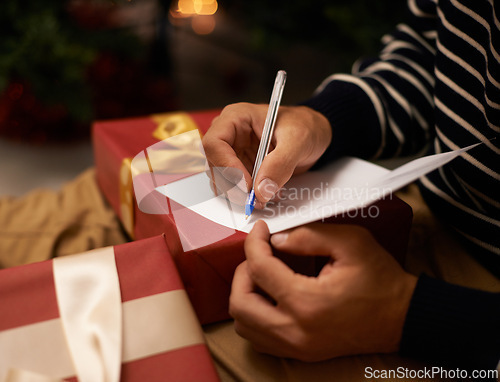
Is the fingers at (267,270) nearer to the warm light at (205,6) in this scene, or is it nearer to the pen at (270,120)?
the pen at (270,120)

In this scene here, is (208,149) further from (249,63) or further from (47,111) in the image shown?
(249,63)

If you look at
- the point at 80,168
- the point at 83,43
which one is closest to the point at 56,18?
the point at 83,43

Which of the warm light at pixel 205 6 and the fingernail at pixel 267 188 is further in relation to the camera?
the warm light at pixel 205 6

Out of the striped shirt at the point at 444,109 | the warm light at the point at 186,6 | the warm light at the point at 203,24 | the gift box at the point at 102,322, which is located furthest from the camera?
the warm light at the point at 203,24

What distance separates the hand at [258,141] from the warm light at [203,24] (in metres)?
1.33

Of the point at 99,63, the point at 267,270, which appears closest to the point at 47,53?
the point at 99,63

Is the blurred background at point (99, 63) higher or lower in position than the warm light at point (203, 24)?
lower

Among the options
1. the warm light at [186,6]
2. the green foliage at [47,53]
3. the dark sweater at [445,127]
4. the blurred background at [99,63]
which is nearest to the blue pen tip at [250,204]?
the dark sweater at [445,127]

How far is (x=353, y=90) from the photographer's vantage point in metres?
0.48

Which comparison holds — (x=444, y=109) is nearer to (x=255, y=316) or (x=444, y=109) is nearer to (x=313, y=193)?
(x=313, y=193)

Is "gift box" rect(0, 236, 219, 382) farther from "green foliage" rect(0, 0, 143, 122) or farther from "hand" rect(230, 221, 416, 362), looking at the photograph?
"green foliage" rect(0, 0, 143, 122)

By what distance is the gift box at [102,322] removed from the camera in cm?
24

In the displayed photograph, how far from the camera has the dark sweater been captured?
0.28 metres

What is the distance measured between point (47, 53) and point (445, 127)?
0.79 meters
